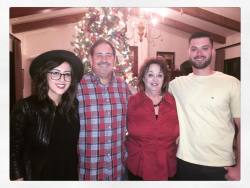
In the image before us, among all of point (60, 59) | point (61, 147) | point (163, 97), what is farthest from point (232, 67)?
point (61, 147)

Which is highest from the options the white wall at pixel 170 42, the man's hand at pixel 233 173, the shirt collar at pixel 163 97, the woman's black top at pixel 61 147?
the white wall at pixel 170 42

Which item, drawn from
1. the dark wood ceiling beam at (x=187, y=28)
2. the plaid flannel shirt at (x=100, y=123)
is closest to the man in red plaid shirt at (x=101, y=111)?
the plaid flannel shirt at (x=100, y=123)

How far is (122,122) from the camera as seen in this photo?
1895mm

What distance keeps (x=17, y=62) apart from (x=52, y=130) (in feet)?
1.64

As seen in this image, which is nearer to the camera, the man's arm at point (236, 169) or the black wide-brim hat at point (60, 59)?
the black wide-brim hat at point (60, 59)

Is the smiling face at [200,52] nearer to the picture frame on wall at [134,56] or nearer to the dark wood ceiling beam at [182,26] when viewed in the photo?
the dark wood ceiling beam at [182,26]

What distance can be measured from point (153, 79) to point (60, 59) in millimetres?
Answer: 627

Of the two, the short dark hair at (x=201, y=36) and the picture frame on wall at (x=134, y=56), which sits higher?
the short dark hair at (x=201, y=36)

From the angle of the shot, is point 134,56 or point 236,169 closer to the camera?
point 134,56

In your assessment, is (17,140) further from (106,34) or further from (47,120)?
(106,34)

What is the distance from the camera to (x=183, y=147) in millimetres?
1908

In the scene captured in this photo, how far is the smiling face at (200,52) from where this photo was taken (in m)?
1.89

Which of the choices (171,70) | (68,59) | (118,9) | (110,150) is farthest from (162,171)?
(118,9)

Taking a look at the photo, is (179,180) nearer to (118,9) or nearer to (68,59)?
(68,59)
